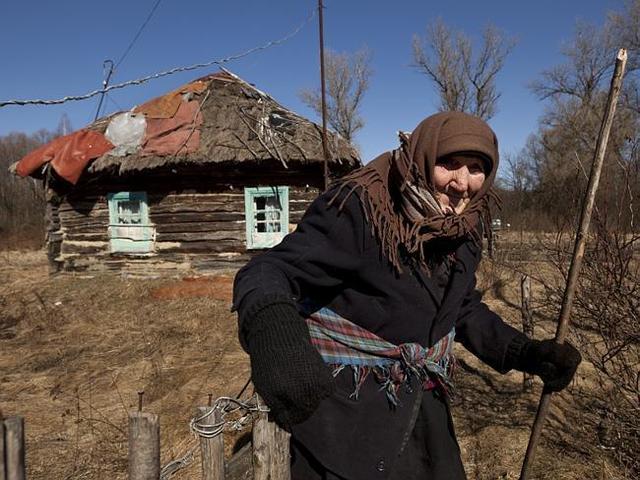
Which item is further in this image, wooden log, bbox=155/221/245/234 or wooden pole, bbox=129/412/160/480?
wooden log, bbox=155/221/245/234

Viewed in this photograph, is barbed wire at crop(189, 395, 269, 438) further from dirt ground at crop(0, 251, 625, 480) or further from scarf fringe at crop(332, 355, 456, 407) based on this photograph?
dirt ground at crop(0, 251, 625, 480)

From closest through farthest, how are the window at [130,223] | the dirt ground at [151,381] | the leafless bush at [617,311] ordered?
the leafless bush at [617,311], the dirt ground at [151,381], the window at [130,223]

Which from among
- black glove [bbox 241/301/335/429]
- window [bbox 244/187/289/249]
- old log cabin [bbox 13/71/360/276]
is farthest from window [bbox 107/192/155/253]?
black glove [bbox 241/301/335/429]

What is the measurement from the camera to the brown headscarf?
1439mm

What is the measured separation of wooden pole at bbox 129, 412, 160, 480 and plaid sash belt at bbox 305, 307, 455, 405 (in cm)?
54

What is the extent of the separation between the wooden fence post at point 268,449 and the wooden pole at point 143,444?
30 cm

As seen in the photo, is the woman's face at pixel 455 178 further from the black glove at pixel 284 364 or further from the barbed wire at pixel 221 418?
the barbed wire at pixel 221 418

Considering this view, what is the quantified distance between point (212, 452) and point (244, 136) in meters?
8.34

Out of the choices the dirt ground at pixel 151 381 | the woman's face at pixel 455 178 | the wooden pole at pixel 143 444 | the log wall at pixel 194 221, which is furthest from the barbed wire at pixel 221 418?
the log wall at pixel 194 221

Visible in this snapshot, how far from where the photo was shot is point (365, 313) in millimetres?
1501

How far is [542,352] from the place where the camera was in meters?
1.67

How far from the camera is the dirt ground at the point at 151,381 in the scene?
3.51m

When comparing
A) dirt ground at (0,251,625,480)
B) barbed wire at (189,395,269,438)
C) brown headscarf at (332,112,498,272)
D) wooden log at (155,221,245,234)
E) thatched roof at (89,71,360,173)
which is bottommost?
dirt ground at (0,251,625,480)

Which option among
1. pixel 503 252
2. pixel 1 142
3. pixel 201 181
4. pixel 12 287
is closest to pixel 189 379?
pixel 201 181
